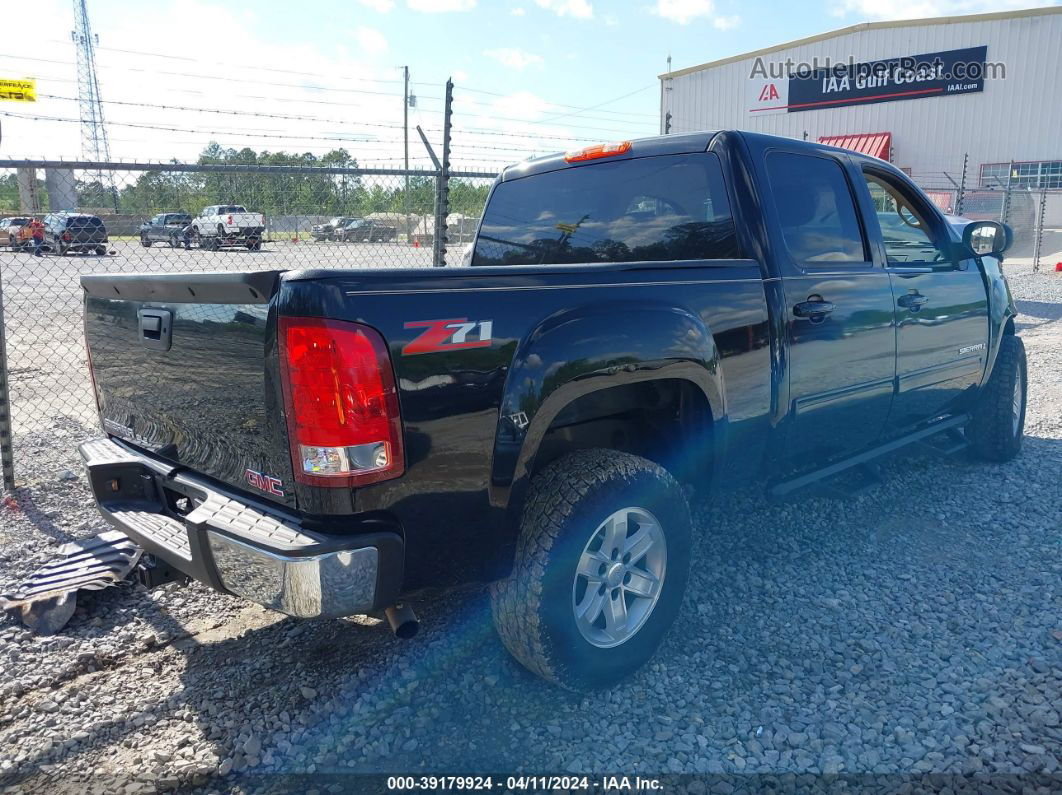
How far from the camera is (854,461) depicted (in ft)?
12.8

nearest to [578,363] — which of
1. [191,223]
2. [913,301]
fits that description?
[913,301]

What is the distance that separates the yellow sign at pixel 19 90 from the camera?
4.23m

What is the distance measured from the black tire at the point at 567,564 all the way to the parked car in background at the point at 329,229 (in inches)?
180

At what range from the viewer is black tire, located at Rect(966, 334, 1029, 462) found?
16.6ft

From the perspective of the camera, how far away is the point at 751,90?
3941cm

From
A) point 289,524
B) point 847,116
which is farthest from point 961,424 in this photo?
point 847,116

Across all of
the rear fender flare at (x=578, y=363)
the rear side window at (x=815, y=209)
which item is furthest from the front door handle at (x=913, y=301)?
the rear fender flare at (x=578, y=363)

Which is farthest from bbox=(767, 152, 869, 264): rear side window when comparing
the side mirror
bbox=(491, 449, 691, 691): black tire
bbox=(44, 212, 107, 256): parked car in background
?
bbox=(44, 212, 107, 256): parked car in background

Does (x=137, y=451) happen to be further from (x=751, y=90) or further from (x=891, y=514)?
(x=751, y=90)

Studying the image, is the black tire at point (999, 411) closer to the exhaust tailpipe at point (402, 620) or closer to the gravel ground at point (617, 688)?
the gravel ground at point (617, 688)

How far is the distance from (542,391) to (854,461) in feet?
7.09

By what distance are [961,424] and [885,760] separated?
3063 millimetres

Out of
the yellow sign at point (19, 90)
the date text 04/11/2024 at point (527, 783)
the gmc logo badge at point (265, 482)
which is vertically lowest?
the date text 04/11/2024 at point (527, 783)

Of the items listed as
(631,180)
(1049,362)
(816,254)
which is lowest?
(1049,362)
